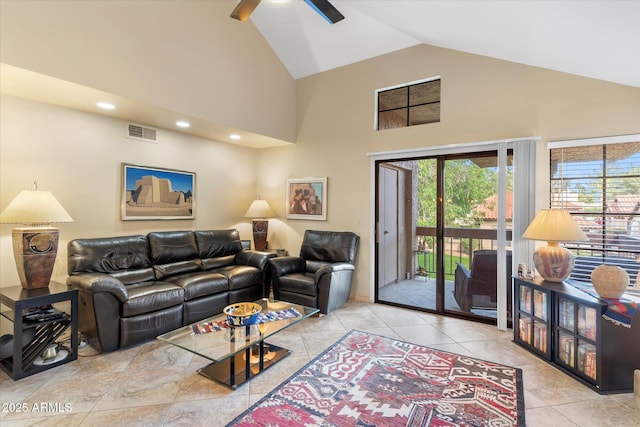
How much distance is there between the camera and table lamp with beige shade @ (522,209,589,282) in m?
2.76

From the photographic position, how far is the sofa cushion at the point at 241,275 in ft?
12.8

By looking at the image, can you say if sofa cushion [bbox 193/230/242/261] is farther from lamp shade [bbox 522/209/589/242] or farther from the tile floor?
lamp shade [bbox 522/209/589/242]

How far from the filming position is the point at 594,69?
9.48 feet

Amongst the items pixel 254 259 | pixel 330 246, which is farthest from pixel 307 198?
pixel 254 259

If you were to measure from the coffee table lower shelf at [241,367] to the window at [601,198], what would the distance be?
10.5 feet

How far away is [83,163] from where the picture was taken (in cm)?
353

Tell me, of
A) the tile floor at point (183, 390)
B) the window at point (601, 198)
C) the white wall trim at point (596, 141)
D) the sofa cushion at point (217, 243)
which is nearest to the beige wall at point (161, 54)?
the sofa cushion at point (217, 243)

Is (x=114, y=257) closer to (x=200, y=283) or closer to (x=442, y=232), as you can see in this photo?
(x=200, y=283)

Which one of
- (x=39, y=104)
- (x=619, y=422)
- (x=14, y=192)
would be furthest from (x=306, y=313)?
(x=39, y=104)

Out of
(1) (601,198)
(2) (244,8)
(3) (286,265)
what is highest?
(2) (244,8)

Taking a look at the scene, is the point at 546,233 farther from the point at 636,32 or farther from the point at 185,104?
the point at 185,104

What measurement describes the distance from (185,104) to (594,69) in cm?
423

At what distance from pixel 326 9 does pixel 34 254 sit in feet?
11.0

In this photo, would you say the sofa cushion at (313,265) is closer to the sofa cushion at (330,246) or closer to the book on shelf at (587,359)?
the sofa cushion at (330,246)
